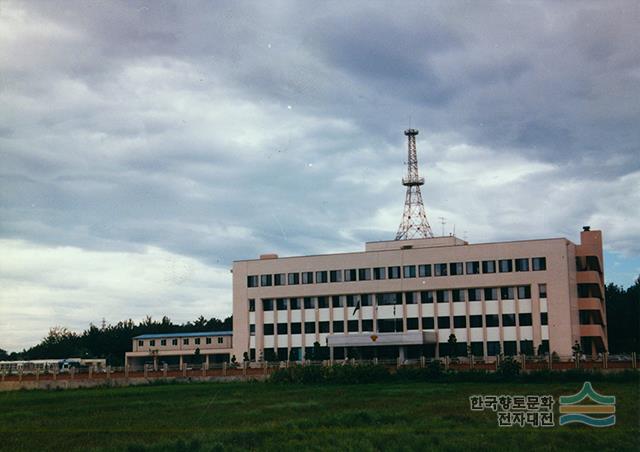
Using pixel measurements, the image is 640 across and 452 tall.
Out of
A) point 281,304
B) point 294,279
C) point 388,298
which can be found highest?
point 294,279

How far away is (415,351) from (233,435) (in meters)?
68.6

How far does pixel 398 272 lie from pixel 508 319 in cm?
1397

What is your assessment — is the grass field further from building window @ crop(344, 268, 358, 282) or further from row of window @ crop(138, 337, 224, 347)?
row of window @ crop(138, 337, 224, 347)

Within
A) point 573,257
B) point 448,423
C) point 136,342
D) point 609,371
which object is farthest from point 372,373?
point 136,342

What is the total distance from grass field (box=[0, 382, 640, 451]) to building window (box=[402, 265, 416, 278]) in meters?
45.5

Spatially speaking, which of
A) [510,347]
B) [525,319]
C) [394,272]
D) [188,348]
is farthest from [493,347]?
[188,348]

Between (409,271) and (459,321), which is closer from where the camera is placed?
(459,321)

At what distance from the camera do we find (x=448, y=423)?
28.5 metres

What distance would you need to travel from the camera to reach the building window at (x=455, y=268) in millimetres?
91963

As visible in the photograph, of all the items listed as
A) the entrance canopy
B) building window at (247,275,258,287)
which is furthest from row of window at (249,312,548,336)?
building window at (247,275,258,287)

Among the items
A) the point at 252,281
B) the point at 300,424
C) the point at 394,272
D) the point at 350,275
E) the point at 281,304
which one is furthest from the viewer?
the point at 252,281

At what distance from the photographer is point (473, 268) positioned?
300 feet

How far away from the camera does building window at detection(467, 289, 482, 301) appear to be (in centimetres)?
9131

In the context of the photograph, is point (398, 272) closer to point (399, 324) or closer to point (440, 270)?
point (440, 270)
